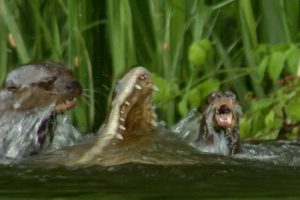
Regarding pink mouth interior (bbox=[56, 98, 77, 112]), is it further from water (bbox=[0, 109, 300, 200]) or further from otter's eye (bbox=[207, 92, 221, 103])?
otter's eye (bbox=[207, 92, 221, 103])

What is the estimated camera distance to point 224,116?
4695 mm

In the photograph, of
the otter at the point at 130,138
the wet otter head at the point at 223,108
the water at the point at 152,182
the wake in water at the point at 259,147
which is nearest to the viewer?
the water at the point at 152,182

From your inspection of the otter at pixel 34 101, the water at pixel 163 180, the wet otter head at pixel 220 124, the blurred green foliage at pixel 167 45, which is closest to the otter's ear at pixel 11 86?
the otter at pixel 34 101

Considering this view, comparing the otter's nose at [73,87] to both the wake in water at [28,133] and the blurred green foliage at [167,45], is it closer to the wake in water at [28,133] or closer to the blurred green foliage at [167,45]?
the wake in water at [28,133]

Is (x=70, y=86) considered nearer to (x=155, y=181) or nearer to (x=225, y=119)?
(x=225, y=119)

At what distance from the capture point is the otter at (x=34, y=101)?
188 inches

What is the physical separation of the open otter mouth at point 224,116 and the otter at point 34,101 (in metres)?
0.56

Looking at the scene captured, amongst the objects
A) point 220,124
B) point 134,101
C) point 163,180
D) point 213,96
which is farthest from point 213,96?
point 163,180

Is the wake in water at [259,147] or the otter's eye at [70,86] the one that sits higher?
→ the otter's eye at [70,86]

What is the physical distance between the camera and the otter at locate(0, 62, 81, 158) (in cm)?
477

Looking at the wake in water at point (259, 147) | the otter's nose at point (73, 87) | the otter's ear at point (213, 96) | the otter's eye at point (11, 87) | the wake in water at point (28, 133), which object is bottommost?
the wake in water at point (259, 147)

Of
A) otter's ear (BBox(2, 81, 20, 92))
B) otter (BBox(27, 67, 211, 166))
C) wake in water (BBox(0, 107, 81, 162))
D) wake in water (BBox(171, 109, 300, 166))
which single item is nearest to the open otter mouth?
wake in water (BBox(171, 109, 300, 166))

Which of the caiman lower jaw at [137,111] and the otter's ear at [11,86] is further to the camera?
the otter's ear at [11,86]

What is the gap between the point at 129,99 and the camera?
429 cm
